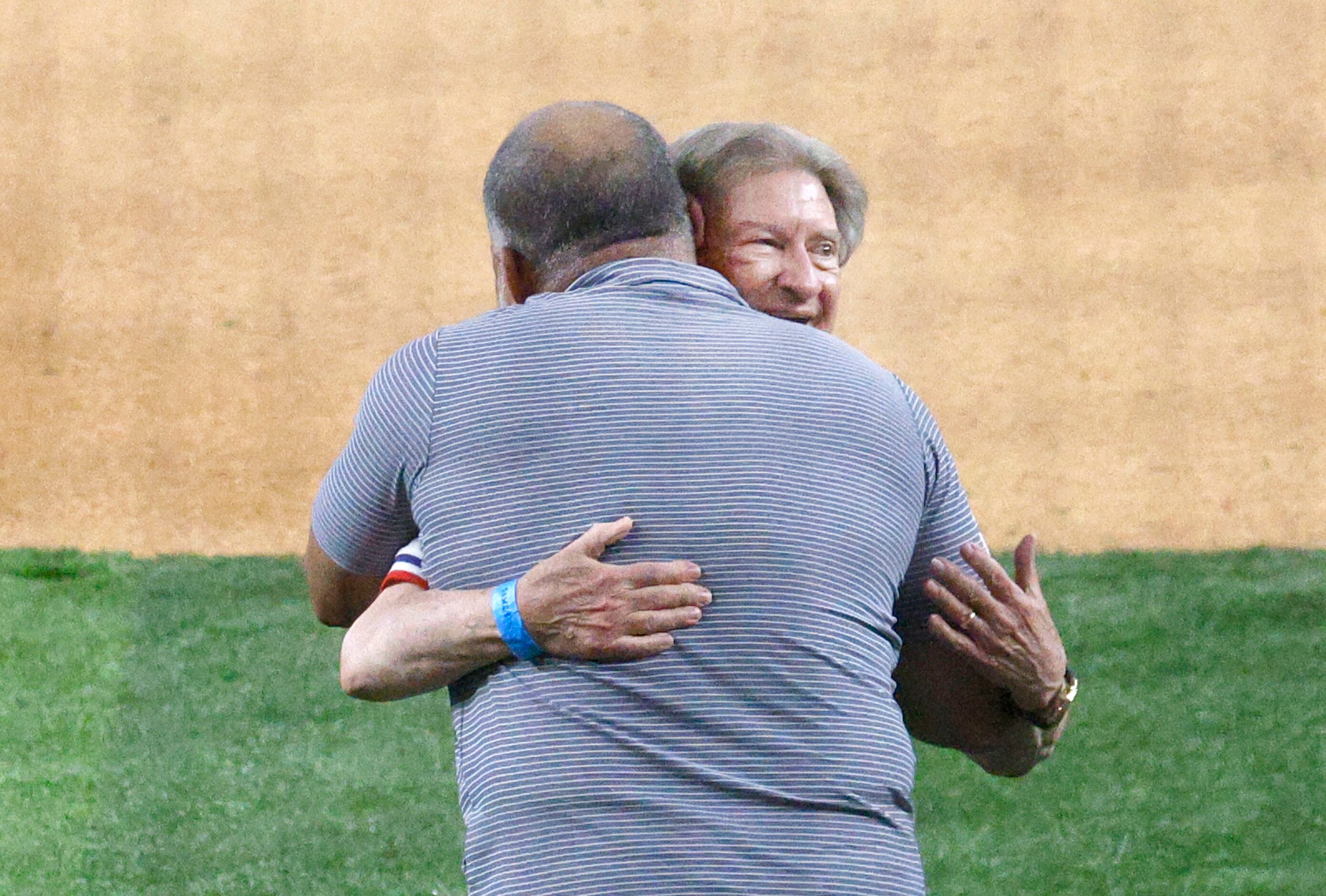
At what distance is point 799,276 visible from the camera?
2619 mm

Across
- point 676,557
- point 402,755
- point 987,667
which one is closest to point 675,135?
point 402,755

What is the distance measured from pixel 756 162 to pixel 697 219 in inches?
5.1

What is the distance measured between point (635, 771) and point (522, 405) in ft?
1.29

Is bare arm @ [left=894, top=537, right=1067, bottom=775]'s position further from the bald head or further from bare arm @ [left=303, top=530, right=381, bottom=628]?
bare arm @ [left=303, top=530, right=381, bottom=628]

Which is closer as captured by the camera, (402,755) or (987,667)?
(987,667)

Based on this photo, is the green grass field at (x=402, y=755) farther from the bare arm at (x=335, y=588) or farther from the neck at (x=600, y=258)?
the neck at (x=600, y=258)

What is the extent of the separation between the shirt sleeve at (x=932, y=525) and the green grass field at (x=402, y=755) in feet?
9.36

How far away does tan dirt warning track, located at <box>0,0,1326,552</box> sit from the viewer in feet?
23.7

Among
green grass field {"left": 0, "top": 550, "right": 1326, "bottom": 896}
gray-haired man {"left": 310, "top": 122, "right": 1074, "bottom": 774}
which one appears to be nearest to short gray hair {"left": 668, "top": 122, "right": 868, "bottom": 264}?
Answer: gray-haired man {"left": 310, "top": 122, "right": 1074, "bottom": 774}

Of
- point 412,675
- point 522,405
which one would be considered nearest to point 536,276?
point 522,405

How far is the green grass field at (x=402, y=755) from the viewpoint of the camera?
16.0ft

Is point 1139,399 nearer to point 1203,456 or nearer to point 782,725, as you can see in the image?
point 1203,456

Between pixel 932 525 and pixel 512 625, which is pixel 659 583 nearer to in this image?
pixel 512 625

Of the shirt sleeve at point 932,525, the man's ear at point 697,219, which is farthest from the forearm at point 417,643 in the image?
the man's ear at point 697,219
